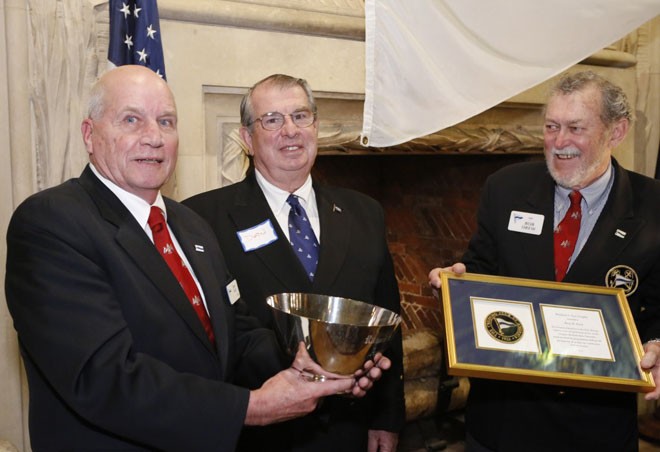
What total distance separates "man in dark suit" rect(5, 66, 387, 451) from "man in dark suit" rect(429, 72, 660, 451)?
80 cm

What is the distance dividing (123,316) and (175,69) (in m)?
1.39

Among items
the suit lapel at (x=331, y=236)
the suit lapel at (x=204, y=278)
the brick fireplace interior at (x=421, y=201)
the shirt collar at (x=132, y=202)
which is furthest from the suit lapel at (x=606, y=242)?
the brick fireplace interior at (x=421, y=201)

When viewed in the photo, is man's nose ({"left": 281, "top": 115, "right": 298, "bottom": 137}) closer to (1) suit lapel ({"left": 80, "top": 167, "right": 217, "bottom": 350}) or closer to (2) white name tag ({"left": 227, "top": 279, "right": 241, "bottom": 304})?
(2) white name tag ({"left": 227, "top": 279, "right": 241, "bottom": 304})

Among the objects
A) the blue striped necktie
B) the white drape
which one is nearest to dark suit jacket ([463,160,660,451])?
the white drape

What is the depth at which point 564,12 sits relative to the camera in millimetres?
2820

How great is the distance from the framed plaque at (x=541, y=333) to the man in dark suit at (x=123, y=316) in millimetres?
421

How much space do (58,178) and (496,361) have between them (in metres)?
1.63

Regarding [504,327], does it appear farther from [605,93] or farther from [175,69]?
[175,69]

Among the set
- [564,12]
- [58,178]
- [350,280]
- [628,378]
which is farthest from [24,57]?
[628,378]

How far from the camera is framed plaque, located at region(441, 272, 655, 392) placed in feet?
7.04

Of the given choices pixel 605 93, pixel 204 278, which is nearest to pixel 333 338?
pixel 204 278

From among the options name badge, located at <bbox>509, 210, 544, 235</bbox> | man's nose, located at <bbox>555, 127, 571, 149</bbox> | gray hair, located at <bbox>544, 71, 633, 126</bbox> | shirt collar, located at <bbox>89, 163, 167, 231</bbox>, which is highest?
gray hair, located at <bbox>544, 71, 633, 126</bbox>

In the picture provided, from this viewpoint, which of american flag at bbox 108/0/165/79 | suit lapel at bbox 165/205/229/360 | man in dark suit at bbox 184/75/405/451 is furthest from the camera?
american flag at bbox 108/0/165/79

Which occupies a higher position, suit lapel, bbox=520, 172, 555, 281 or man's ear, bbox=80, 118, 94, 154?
man's ear, bbox=80, 118, 94, 154
